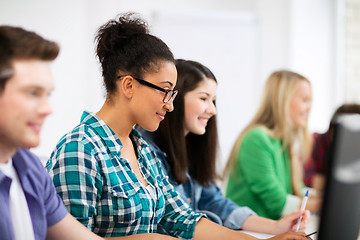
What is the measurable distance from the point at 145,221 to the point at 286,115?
1.38 m

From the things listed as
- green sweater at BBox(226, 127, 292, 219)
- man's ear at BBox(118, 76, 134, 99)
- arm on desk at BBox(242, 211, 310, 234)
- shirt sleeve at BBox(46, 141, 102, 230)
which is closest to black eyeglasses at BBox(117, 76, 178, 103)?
man's ear at BBox(118, 76, 134, 99)

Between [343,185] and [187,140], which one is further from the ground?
[343,185]

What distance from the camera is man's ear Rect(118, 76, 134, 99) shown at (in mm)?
1245

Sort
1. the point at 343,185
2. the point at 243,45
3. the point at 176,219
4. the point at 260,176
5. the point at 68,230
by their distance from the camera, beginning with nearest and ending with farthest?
the point at 343,185
the point at 68,230
the point at 176,219
the point at 260,176
the point at 243,45

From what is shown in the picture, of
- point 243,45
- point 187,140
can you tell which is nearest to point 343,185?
point 187,140

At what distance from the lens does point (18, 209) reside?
0.88m

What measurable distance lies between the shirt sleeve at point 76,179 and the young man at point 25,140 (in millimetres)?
86

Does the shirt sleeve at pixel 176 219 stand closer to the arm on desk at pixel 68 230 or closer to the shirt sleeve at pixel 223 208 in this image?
the shirt sleeve at pixel 223 208

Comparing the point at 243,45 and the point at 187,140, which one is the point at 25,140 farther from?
the point at 243,45

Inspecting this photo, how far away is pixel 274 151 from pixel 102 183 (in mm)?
1367

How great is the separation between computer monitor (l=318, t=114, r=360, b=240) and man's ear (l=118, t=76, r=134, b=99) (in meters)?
0.73

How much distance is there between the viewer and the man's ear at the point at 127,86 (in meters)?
1.25

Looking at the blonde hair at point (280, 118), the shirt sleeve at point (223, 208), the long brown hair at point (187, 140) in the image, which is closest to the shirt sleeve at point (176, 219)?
the long brown hair at point (187, 140)

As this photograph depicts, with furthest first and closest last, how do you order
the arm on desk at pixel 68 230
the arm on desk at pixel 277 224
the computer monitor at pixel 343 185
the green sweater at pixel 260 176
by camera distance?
the green sweater at pixel 260 176, the arm on desk at pixel 277 224, the arm on desk at pixel 68 230, the computer monitor at pixel 343 185
